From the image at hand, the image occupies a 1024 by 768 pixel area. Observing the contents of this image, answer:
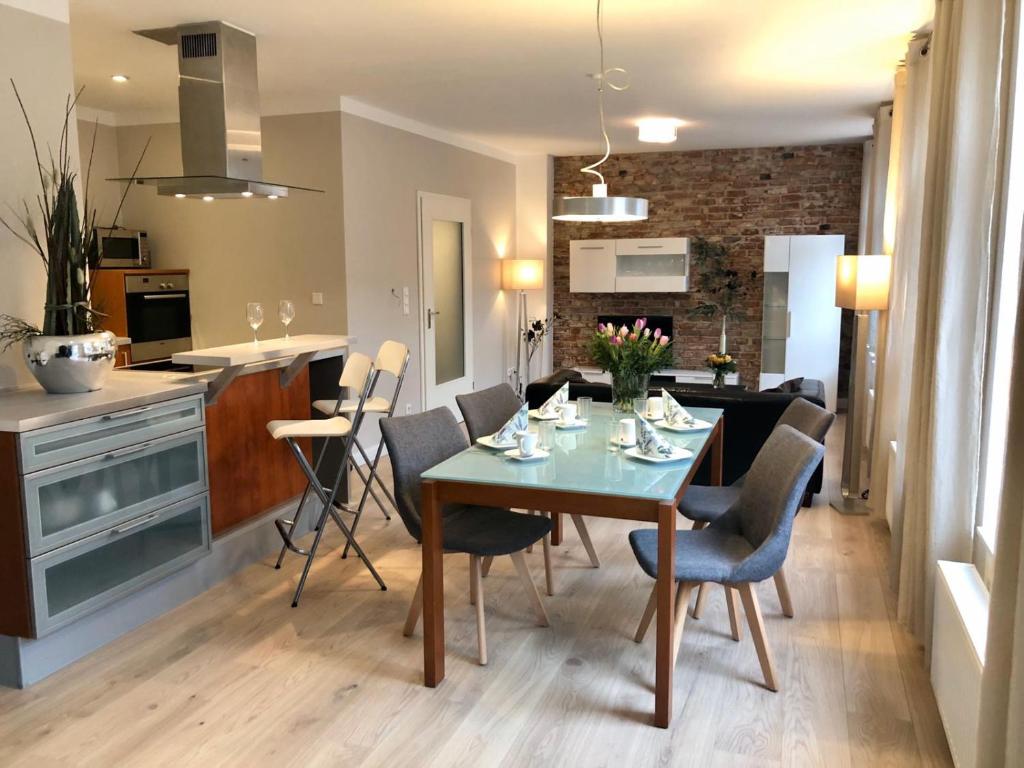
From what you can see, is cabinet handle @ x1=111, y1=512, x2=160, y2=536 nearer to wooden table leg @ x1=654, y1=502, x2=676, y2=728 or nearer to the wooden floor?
the wooden floor

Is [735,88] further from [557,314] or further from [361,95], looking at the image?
[557,314]

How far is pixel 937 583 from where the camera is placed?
281 centimetres

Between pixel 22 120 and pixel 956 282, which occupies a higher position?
pixel 22 120

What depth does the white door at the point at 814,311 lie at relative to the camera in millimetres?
8031

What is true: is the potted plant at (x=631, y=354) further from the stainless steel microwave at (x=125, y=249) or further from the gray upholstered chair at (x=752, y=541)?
the stainless steel microwave at (x=125, y=249)

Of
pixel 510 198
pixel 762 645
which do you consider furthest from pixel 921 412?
pixel 510 198

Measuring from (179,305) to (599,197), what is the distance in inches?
170

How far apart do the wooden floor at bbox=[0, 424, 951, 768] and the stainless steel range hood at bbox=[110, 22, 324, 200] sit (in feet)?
6.53

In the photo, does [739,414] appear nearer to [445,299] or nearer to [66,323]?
[445,299]

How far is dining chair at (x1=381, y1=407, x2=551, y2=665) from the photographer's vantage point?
3.11 meters

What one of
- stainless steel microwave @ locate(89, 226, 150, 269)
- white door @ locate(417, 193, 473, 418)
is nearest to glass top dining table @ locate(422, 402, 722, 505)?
white door @ locate(417, 193, 473, 418)

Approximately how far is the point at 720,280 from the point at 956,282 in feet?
20.2

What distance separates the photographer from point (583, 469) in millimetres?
2979

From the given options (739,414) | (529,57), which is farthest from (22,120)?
(739,414)
